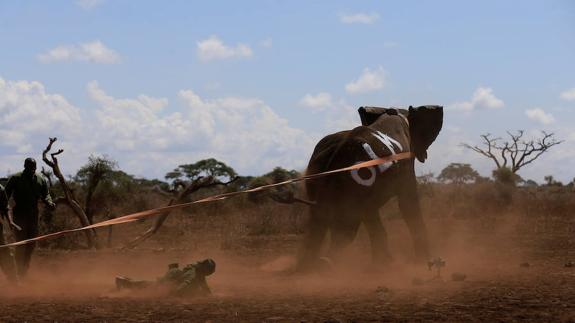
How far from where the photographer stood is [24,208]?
440 inches

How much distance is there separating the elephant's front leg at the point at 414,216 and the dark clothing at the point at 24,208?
5306mm

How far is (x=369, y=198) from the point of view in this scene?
34.7 feet

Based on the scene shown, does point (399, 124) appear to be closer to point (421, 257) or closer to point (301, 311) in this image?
point (421, 257)

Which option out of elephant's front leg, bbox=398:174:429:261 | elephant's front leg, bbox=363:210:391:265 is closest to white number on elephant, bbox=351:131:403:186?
elephant's front leg, bbox=363:210:391:265

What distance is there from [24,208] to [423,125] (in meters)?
6.00

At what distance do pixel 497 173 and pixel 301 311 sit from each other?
37714 millimetres

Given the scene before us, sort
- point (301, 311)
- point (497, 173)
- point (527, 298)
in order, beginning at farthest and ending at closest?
point (497, 173), point (527, 298), point (301, 311)

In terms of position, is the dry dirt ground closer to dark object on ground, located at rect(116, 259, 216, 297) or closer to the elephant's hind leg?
dark object on ground, located at rect(116, 259, 216, 297)

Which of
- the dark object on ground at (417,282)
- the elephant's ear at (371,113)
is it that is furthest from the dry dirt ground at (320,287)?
the elephant's ear at (371,113)

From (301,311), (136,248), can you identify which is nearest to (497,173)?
(136,248)

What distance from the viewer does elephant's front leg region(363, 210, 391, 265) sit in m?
10.9

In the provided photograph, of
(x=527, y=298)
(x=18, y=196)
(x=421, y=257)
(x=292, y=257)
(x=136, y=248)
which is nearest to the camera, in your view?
(x=527, y=298)

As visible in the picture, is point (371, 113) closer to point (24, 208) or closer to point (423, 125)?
point (423, 125)

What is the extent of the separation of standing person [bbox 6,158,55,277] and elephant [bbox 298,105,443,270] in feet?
12.9
